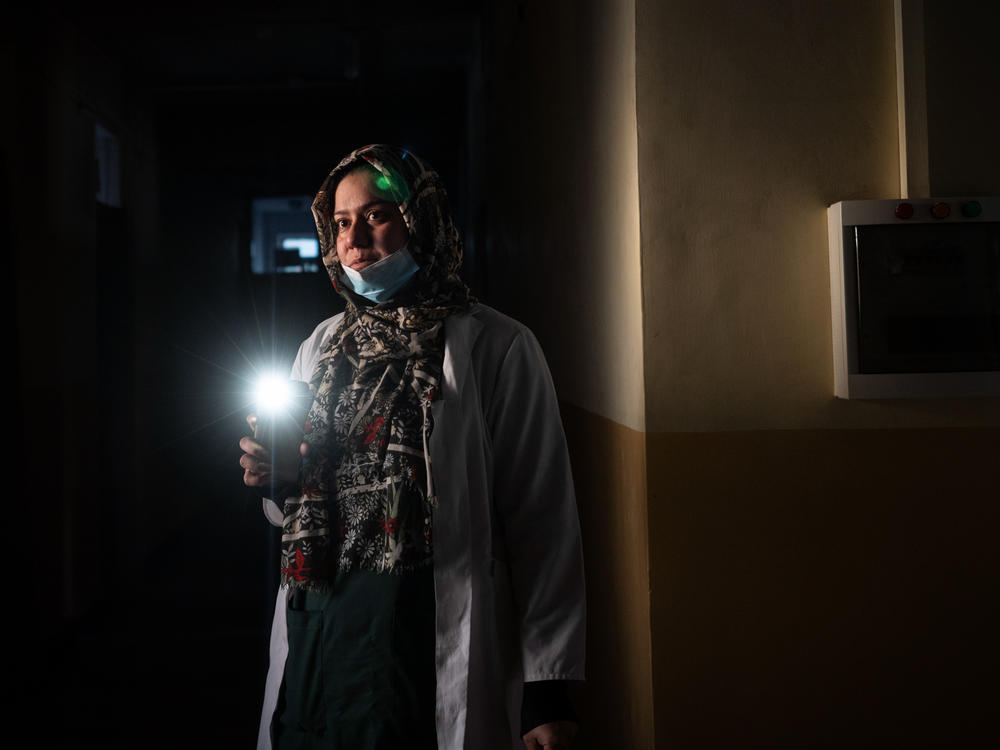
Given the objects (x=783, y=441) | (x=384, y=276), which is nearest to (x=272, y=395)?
(x=384, y=276)

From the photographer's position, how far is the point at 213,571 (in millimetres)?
4715

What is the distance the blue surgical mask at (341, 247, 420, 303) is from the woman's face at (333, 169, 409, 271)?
12mm

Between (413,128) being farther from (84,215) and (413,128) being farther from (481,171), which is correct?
(84,215)

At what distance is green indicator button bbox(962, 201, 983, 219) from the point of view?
1.19 m

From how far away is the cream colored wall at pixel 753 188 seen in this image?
1242 mm

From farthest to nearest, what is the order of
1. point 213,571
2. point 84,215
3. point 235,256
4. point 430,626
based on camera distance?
point 235,256, point 213,571, point 84,215, point 430,626

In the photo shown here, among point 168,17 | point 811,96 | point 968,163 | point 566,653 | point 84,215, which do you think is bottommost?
point 566,653

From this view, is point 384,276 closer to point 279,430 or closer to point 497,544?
point 279,430

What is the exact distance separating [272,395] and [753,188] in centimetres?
91

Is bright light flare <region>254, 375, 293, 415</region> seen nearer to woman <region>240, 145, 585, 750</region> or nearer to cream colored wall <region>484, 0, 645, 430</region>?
woman <region>240, 145, 585, 750</region>

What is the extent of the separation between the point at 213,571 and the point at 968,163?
4746 mm

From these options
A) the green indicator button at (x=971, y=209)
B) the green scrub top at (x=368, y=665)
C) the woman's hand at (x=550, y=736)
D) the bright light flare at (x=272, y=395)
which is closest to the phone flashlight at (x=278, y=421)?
the bright light flare at (x=272, y=395)

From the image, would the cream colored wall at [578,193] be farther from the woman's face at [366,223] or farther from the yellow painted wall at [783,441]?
Answer: the woman's face at [366,223]

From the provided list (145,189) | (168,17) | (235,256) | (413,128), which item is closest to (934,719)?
(168,17)
